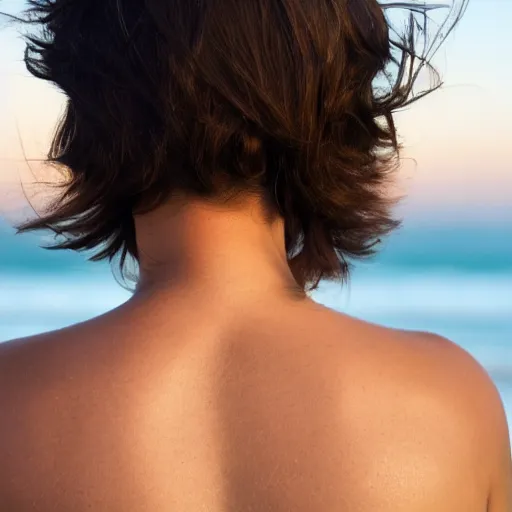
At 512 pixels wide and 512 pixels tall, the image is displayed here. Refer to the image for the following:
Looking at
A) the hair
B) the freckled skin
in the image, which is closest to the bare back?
the freckled skin

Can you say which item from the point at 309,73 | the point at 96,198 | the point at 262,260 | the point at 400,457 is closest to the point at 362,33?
the point at 309,73

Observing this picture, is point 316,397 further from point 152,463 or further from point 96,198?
point 96,198

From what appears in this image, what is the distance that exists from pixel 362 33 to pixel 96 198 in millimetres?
435

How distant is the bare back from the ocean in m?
2.86

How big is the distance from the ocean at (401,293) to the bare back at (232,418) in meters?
2.86

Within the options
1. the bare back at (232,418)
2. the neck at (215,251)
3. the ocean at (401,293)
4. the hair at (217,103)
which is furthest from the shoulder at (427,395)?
the ocean at (401,293)

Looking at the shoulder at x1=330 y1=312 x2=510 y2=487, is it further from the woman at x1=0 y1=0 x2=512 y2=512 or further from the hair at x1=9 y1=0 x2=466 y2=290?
the hair at x1=9 y1=0 x2=466 y2=290

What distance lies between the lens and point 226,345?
1.08 m

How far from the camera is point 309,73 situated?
44.1 inches

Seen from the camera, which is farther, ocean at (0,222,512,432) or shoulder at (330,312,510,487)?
ocean at (0,222,512,432)

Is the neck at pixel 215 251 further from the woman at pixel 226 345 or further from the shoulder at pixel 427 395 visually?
the shoulder at pixel 427 395

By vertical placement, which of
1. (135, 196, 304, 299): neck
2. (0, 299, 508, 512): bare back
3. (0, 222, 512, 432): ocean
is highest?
(135, 196, 304, 299): neck

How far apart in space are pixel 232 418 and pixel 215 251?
0.67 ft

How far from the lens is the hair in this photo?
1.10 metres
